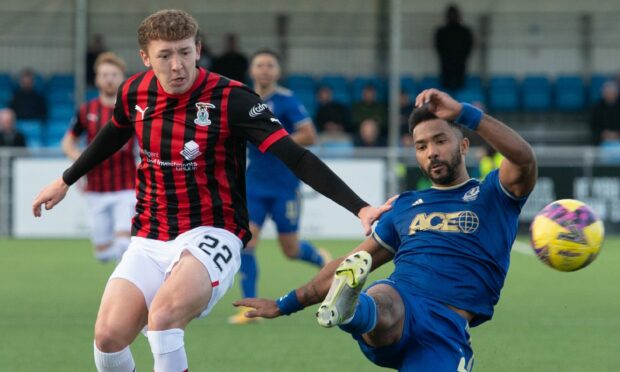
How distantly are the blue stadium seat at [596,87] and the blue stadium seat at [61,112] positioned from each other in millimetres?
9473

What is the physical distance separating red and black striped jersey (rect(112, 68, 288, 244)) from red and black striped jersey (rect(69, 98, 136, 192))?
545 cm

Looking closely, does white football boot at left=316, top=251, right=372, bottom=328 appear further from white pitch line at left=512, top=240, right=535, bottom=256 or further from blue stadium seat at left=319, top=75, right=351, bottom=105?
blue stadium seat at left=319, top=75, right=351, bottom=105

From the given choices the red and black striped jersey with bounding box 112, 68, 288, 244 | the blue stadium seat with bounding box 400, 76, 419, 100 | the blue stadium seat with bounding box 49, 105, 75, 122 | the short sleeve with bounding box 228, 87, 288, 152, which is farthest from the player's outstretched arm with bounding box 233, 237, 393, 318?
the blue stadium seat with bounding box 400, 76, 419, 100

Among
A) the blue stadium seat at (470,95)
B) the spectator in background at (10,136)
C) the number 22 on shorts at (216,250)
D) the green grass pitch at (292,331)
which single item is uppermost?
the number 22 on shorts at (216,250)

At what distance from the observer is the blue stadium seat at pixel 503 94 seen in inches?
864

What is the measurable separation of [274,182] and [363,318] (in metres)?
4.96

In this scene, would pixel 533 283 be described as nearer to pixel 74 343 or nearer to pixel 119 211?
pixel 119 211

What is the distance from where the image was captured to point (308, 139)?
9445 mm

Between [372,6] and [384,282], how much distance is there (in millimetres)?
17842

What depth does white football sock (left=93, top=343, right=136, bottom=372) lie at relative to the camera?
5117 mm

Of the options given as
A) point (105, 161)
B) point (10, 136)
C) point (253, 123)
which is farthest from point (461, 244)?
point (10, 136)

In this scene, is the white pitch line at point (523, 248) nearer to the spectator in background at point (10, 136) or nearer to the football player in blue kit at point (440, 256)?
the spectator in background at point (10, 136)

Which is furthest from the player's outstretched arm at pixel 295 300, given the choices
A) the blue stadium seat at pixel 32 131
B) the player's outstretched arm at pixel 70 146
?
the blue stadium seat at pixel 32 131

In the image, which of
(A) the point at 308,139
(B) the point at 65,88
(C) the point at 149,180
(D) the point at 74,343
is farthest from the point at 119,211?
(B) the point at 65,88
